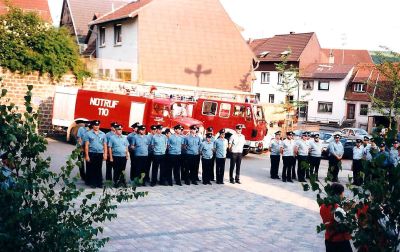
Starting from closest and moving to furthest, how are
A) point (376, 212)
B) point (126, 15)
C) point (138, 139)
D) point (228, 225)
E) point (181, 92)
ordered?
1. point (376, 212)
2. point (228, 225)
3. point (138, 139)
4. point (181, 92)
5. point (126, 15)

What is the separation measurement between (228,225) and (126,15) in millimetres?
23266

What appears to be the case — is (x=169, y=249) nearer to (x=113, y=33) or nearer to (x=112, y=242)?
(x=112, y=242)

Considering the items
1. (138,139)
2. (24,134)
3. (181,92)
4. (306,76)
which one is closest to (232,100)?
(181,92)

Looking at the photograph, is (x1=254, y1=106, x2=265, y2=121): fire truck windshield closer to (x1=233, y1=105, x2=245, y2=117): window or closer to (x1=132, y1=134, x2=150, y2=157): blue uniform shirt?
(x1=233, y1=105, x2=245, y2=117): window

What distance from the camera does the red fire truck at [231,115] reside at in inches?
805

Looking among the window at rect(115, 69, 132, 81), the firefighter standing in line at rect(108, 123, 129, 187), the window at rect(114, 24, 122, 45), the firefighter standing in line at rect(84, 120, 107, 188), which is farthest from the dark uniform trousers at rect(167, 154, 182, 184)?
the window at rect(114, 24, 122, 45)

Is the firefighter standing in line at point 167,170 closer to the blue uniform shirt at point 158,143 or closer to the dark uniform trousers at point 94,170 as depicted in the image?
the blue uniform shirt at point 158,143

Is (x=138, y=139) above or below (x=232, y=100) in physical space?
below

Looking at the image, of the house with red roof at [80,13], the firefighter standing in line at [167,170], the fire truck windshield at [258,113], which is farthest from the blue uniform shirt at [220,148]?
the house with red roof at [80,13]

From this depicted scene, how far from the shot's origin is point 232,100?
21.3 meters

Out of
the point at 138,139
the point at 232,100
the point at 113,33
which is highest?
the point at 113,33

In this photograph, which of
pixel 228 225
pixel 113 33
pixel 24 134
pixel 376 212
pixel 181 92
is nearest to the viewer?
pixel 376 212

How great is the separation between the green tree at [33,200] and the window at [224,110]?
16423 mm

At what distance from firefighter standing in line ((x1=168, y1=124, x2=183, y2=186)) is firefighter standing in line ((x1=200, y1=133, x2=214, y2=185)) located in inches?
28.6
